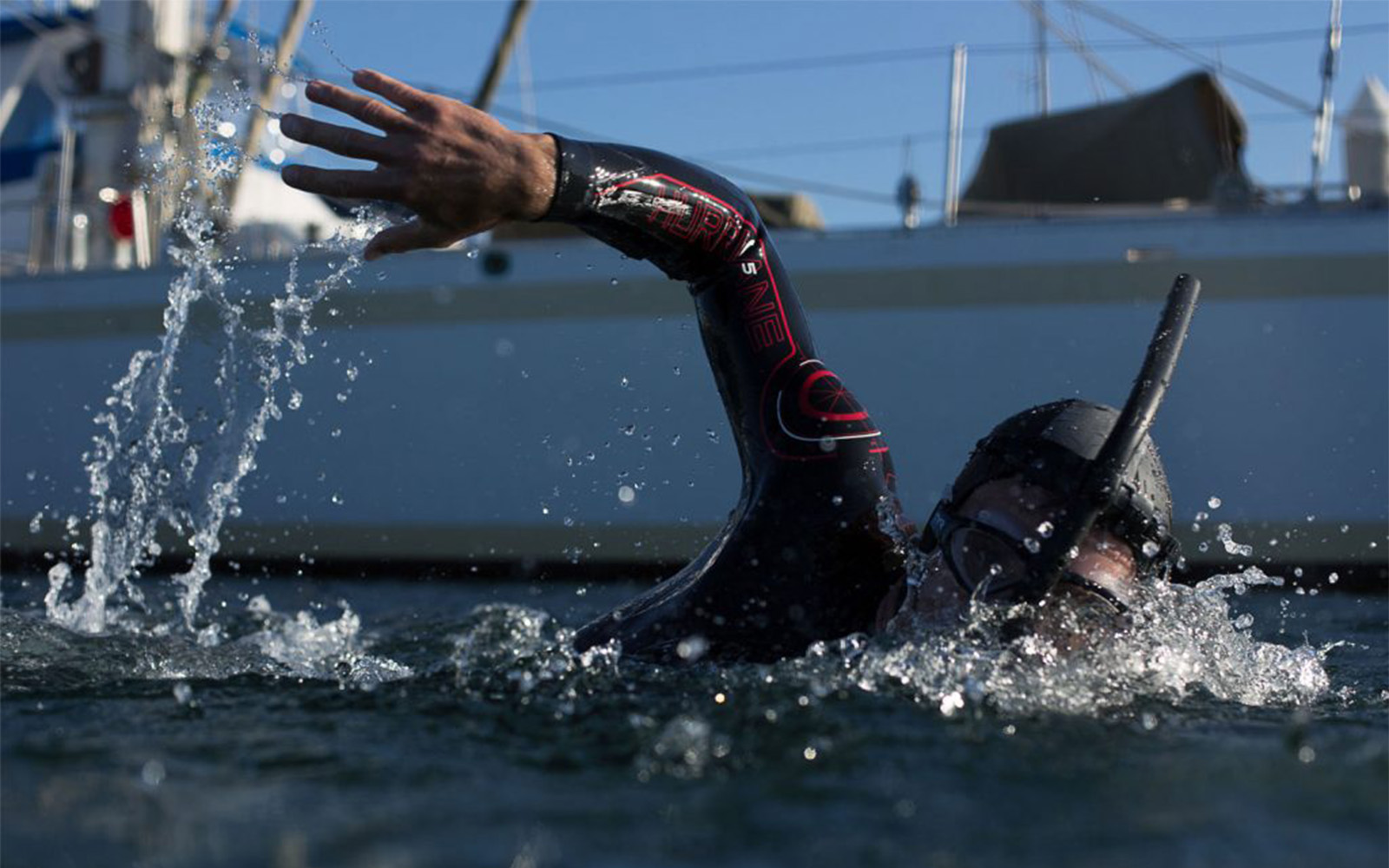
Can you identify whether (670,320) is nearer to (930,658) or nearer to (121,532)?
(121,532)

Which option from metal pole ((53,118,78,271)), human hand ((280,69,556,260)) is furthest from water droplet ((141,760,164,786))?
metal pole ((53,118,78,271))

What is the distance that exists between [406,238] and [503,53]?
9016mm

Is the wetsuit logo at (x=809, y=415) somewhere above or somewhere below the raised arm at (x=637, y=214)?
below

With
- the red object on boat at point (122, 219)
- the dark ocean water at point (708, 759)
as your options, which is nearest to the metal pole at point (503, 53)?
the red object on boat at point (122, 219)

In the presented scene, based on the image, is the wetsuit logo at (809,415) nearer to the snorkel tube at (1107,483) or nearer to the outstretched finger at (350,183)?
the snorkel tube at (1107,483)

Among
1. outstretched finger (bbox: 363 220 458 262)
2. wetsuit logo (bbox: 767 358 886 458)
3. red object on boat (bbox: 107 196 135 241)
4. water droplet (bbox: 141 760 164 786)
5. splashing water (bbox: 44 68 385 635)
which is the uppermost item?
outstretched finger (bbox: 363 220 458 262)

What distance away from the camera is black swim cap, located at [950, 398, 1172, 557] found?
2213mm

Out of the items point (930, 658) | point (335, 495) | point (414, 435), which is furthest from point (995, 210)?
point (930, 658)

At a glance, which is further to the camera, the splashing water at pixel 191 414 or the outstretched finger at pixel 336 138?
the splashing water at pixel 191 414

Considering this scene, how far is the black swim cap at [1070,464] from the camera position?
221cm

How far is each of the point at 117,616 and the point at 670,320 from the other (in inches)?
126

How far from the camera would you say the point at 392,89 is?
188 cm

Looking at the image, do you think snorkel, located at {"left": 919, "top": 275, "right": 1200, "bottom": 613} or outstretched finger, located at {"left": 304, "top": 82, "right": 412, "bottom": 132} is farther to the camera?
snorkel, located at {"left": 919, "top": 275, "right": 1200, "bottom": 613}

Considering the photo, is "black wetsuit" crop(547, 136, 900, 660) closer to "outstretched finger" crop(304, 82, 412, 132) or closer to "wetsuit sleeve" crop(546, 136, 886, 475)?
"wetsuit sleeve" crop(546, 136, 886, 475)
